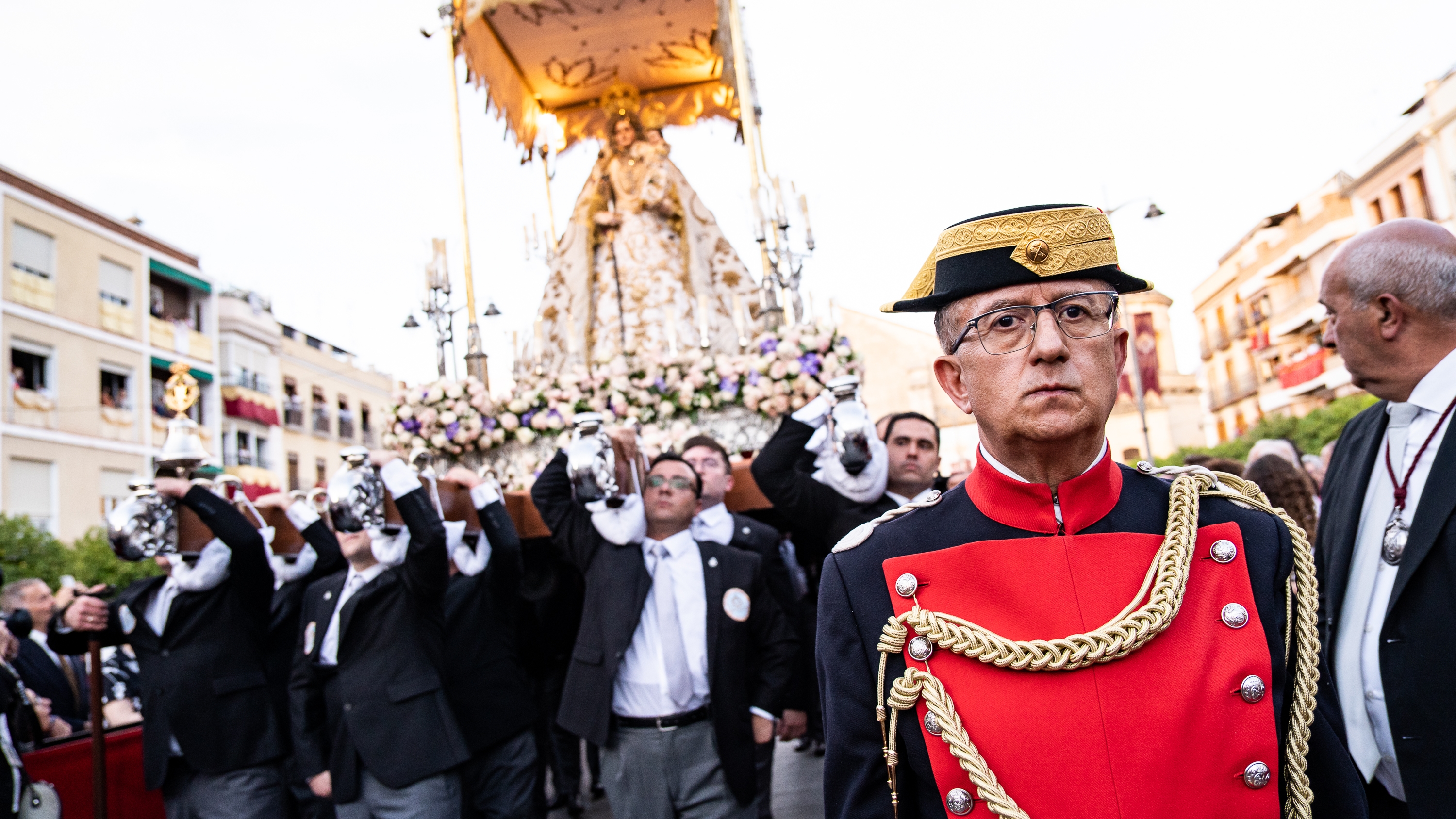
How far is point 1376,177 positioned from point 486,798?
32431 mm

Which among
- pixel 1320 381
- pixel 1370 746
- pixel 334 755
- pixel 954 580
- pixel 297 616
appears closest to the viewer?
pixel 954 580

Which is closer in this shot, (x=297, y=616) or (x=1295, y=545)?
(x=1295, y=545)

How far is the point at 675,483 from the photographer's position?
4.17m

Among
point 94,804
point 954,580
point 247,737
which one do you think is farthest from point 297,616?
point 954,580

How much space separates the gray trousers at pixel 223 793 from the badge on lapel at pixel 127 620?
604 millimetres

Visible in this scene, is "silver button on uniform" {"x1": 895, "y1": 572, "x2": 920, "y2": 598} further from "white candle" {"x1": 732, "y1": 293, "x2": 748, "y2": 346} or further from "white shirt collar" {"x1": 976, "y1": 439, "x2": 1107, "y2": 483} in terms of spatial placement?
"white candle" {"x1": 732, "y1": 293, "x2": 748, "y2": 346}

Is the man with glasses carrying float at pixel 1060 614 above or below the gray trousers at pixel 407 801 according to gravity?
above

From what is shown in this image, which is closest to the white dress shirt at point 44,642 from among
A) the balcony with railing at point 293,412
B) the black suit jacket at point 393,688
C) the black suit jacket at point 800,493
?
the black suit jacket at point 393,688

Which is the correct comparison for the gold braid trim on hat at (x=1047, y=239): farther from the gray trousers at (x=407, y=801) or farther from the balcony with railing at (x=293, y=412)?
the balcony with railing at (x=293, y=412)

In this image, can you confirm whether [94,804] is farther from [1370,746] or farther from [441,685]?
[1370,746]

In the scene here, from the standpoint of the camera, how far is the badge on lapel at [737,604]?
3.94 m

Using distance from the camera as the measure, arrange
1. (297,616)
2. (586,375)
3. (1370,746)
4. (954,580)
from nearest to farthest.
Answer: (954,580), (1370,746), (297,616), (586,375)

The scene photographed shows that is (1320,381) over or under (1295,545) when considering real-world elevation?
over

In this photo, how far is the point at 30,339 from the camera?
21781mm
